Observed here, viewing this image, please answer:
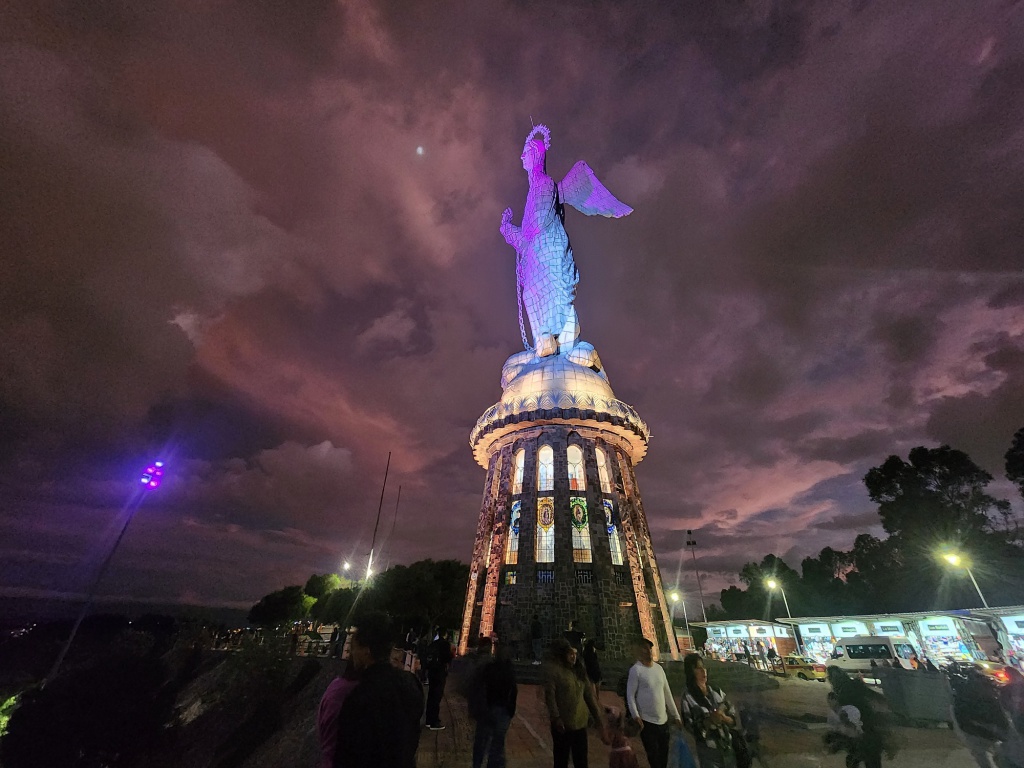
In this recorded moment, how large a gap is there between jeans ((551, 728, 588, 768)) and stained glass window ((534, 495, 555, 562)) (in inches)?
754

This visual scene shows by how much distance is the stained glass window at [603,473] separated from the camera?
2691 cm

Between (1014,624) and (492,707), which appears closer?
(492,707)

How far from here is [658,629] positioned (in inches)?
951

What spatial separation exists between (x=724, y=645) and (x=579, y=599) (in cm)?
2476

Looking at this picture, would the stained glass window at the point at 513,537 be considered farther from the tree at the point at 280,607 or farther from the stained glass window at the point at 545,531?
the tree at the point at 280,607

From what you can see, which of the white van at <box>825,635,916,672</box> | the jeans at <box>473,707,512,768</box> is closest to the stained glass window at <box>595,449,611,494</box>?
the white van at <box>825,635,916,672</box>

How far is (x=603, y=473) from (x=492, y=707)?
73.7 feet

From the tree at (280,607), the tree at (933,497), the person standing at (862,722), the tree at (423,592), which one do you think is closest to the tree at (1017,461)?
the tree at (933,497)

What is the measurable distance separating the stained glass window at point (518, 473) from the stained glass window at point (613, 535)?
500cm

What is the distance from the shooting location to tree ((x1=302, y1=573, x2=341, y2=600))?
6278 centimetres

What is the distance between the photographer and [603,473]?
90.7 ft

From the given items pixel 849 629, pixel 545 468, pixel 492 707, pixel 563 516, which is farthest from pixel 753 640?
pixel 492 707

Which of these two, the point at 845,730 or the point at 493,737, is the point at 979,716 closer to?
the point at 845,730

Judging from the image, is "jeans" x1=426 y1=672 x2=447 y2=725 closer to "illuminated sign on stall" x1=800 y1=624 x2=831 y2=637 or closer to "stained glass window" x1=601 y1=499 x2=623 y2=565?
"stained glass window" x1=601 y1=499 x2=623 y2=565
